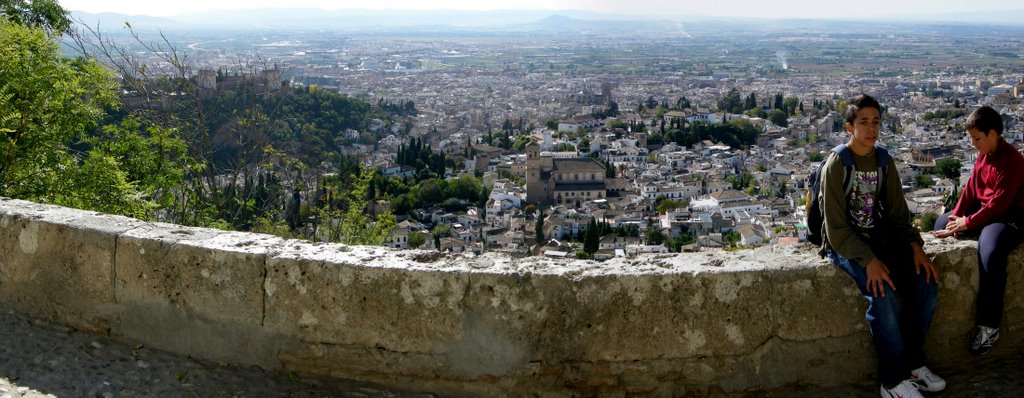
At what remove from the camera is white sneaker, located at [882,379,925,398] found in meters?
2.38

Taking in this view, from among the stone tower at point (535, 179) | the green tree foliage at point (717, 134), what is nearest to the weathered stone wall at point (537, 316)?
the stone tower at point (535, 179)

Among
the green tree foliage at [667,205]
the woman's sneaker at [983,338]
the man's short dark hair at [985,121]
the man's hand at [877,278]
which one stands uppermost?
the man's short dark hair at [985,121]

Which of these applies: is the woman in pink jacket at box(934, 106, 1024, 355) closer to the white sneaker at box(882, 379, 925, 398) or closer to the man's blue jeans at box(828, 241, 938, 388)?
the man's blue jeans at box(828, 241, 938, 388)

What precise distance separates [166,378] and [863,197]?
6.90ft

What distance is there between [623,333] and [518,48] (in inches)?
6646

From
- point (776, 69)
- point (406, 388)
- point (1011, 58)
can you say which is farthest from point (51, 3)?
point (1011, 58)

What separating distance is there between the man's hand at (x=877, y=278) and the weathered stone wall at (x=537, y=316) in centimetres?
9

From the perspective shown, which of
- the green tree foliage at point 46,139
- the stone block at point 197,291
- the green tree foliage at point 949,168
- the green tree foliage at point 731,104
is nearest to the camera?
the stone block at point 197,291

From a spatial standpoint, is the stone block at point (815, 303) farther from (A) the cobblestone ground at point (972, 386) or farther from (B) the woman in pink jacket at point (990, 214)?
(B) the woman in pink jacket at point (990, 214)

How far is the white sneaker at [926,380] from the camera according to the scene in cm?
243

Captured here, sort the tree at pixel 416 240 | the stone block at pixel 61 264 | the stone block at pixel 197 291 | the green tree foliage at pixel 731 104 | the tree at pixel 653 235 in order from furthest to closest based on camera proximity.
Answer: the green tree foliage at pixel 731 104 → the tree at pixel 653 235 → the tree at pixel 416 240 → the stone block at pixel 61 264 → the stone block at pixel 197 291

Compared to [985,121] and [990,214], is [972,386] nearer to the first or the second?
[990,214]

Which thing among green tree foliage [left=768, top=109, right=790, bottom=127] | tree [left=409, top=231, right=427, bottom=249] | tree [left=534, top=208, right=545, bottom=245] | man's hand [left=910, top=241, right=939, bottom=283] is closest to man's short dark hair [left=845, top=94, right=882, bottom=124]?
man's hand [left=910, top=241, right=939, bottom=283]

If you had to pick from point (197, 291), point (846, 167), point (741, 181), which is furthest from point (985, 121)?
point (741, 181)
